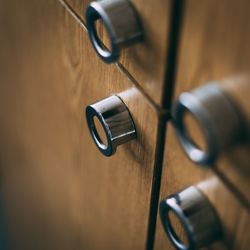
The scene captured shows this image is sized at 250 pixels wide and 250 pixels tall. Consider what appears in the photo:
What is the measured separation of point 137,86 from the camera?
1.00ft

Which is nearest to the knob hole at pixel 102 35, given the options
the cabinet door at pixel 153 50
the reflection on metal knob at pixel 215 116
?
the cabinet door at pixel 153 50

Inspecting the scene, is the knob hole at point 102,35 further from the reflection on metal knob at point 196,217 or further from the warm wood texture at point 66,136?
the reflection on metal knob at point 196,217

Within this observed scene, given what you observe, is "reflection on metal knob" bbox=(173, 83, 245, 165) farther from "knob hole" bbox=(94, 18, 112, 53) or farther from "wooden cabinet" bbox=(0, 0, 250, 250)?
"knob hole" bbox=(94, 18, 112, 53)

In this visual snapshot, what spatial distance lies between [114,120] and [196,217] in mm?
95

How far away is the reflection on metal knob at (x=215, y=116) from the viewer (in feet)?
0.71

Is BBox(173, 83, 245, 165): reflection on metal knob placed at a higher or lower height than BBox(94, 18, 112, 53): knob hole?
lower

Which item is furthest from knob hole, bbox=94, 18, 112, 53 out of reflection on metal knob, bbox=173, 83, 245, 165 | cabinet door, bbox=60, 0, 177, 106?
reflection on metal knob, bbox=173, 83, 245, 165

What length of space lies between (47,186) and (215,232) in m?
0.40

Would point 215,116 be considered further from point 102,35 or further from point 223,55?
point 102,35

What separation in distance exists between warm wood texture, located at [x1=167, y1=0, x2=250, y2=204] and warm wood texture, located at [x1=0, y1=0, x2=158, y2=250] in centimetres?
6

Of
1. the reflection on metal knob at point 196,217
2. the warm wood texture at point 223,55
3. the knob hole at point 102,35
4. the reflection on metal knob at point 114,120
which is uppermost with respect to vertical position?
the knob hole at point 102,35

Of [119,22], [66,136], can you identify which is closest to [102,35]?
[119,22]

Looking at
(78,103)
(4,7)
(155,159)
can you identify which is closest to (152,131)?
(155,159)

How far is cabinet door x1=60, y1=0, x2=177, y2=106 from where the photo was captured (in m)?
0.24
